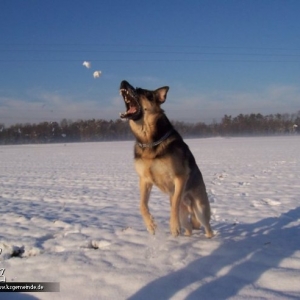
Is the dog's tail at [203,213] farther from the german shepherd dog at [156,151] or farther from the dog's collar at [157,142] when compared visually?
the dog's collar at [157,142]

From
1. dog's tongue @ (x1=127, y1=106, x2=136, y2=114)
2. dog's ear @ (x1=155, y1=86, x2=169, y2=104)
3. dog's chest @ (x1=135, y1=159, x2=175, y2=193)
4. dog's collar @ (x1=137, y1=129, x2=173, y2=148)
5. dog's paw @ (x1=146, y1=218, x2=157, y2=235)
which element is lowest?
dog's paw @ (x1=146, y1=218, x2=157, y2=235)

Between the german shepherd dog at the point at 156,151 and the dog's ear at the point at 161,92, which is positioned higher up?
the dog's ear at the point at 161,92

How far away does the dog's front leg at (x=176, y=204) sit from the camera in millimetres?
4926

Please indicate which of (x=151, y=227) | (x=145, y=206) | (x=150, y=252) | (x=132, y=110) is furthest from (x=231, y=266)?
(x=132, y=110)

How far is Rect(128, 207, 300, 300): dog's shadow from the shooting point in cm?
348

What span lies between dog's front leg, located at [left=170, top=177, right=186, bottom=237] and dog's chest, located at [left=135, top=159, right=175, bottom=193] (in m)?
0.14

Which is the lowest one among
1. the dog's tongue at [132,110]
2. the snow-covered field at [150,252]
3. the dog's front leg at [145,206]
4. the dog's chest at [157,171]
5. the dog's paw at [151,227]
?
the snow-covered field at [150,252]

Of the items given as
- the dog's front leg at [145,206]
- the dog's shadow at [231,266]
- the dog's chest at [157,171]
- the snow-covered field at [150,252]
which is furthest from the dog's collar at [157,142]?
the dog's shadow at [231,266]

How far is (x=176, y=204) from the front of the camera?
498cm

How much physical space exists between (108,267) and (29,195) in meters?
8.25

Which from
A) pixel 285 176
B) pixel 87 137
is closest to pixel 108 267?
pixel 285 176

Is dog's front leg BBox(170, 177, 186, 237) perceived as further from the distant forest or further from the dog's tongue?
the distant forest

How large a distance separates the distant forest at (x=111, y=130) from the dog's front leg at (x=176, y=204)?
9951 cm

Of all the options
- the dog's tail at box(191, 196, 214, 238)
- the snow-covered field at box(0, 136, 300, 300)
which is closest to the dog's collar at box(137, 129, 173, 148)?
the dog's tail at box(191, 196, 214, 238)
